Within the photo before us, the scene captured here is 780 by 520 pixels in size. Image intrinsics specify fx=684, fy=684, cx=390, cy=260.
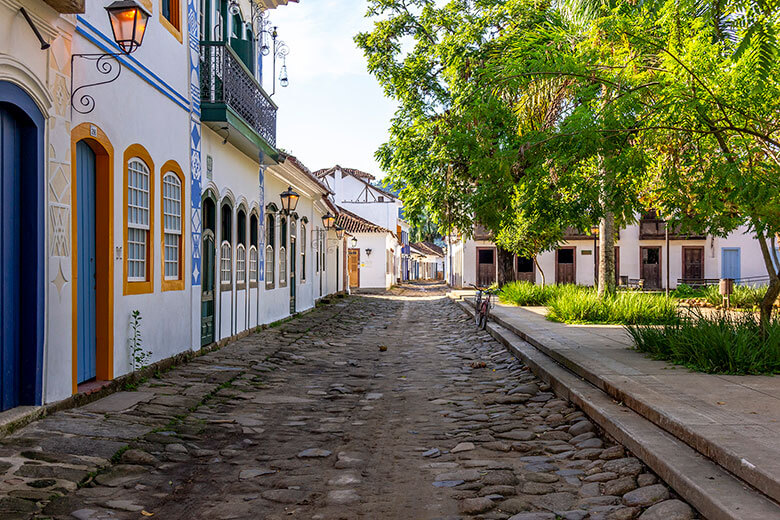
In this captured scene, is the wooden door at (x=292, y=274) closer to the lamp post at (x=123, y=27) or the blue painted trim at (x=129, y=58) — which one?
the blue painted trim at (x=129, y=58)

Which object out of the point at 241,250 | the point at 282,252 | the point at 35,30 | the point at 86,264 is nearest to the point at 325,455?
the point at 86,264

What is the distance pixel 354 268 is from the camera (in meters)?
40.8

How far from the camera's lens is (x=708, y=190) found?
689 centimetres

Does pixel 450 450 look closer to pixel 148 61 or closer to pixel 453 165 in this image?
pixel 148 61

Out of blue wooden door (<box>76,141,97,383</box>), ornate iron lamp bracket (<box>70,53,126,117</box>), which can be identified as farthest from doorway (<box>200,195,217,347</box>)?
ornate iron lamp bracket (<box>70,53,126,117</box>)

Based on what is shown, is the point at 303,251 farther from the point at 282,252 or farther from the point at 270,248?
the point at 270,248

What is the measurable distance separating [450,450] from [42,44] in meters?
4.56

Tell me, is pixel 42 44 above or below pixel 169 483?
above

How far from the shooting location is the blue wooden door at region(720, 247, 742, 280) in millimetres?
35906

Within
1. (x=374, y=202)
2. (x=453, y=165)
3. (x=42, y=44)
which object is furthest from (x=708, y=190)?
(x=374, y=202)

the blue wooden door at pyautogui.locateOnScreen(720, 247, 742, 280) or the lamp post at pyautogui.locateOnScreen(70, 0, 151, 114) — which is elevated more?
the lamp post at pyautogui.locateOnScreen(70, 0, 151, 114)

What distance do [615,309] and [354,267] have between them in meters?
28.1

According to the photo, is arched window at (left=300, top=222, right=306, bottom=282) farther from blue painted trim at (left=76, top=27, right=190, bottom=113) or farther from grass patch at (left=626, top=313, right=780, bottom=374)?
grass patch at (left=626, top=313, right=780, bottom=374)

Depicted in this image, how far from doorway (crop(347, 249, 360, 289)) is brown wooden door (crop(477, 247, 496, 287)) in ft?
23.9
